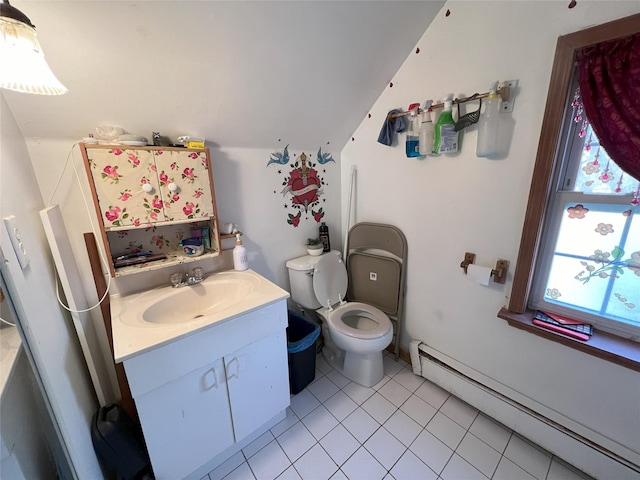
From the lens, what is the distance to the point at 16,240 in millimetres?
702

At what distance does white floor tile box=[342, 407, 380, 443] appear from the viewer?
138cm

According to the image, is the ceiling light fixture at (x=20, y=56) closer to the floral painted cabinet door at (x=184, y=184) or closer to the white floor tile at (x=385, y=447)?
the floral painted cabinet door at (x=184, y=184)

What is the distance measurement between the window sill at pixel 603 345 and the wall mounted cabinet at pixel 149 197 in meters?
1.64

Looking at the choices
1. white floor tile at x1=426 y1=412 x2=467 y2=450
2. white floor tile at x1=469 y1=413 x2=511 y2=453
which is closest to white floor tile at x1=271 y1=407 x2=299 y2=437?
white floor tile at x1=426 y1=412 x2=467 y2=450

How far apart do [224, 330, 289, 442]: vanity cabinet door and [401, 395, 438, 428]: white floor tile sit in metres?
0.75

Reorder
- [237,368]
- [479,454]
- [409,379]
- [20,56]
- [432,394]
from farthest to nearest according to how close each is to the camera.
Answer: [409,379]
[432,394]
[479,454]
[237,368]
[20,56]

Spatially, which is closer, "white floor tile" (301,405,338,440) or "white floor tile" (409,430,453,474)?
"white floor tile" (409,430,453,474)

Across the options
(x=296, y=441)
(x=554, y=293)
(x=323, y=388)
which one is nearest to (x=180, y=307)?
(x=296, y=441)

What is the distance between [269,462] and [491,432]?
46.9 inches

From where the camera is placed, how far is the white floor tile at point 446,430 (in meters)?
1.33

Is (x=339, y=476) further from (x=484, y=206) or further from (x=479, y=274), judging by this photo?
(x=484, y=206)

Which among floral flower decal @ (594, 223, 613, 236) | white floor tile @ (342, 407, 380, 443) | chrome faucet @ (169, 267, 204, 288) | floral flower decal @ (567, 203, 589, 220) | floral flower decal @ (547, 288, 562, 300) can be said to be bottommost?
white floor tile @ (342, 407, 380, 443)

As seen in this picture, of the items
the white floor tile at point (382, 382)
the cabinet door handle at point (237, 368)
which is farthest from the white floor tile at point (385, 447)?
the cabinet door handle at point (237, 368)

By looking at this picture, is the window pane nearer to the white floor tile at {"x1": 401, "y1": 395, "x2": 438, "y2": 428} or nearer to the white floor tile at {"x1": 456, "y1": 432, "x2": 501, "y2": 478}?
the white floor tile at {"x1": 456, "y1": 432, "x2": 501, "y2": 478}
